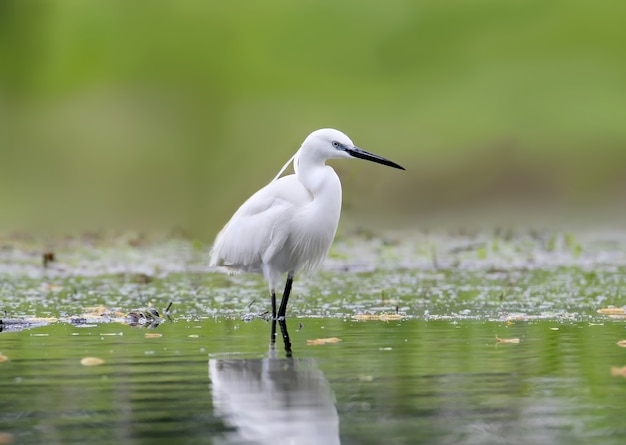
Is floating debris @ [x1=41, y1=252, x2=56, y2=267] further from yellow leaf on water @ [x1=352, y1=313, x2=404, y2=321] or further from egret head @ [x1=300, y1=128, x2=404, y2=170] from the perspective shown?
yellow leaf on water @ [x1=352, y1=313, x2=404, y2=321]

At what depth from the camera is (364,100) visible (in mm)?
25328

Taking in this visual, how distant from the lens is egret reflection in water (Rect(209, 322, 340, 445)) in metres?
5.02

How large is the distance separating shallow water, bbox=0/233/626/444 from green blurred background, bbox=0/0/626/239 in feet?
25.4

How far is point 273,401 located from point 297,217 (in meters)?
3.68

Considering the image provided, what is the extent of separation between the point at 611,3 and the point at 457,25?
3493mm

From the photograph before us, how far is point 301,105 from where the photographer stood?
25.2 meters

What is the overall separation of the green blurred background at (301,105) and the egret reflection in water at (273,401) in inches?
484

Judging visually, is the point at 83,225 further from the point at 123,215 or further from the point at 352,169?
the point at 352,169

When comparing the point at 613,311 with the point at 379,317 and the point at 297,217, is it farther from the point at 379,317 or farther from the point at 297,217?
the point at 297,217

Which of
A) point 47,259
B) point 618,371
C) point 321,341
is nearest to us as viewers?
point 618,371

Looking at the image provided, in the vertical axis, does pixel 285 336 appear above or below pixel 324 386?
above

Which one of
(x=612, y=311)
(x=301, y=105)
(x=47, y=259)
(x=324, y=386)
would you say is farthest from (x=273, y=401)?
(x=301, y=105)

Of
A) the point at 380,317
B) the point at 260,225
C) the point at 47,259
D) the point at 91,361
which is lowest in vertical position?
the point at 91,361

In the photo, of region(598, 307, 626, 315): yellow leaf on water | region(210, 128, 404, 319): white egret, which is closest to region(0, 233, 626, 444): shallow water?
region(598, 307, 626, 315): yellow leaf on water
